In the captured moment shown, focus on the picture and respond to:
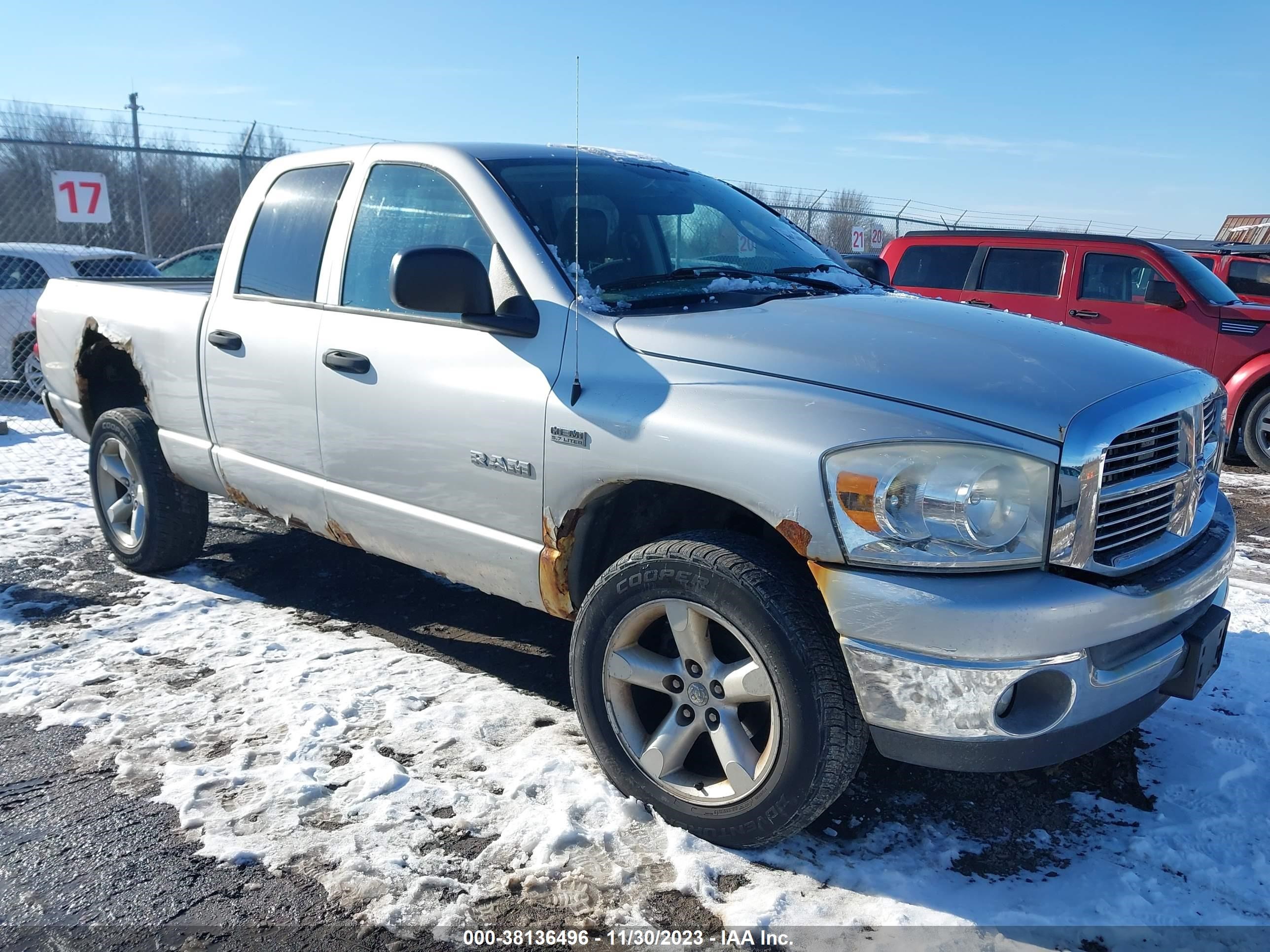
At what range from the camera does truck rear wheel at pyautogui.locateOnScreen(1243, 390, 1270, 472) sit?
8266mm

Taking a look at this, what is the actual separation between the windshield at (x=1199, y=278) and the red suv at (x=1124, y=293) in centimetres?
1

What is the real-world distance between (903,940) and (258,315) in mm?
3194

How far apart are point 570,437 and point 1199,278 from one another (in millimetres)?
8015

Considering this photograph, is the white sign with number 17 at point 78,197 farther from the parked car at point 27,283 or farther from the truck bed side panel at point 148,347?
the truck bed side panel at point 148,347

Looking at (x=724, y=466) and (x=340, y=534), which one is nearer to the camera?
(x=724, y=466)

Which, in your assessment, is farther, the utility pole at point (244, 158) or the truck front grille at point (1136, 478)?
the utility pole at point (244, 158)

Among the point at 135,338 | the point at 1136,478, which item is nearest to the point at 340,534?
the point at 135,338

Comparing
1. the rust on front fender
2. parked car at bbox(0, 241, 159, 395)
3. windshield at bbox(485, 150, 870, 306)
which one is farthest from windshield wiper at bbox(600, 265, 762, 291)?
parked car at bbox(0, 241, 159, 395)

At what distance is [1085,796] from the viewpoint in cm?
300

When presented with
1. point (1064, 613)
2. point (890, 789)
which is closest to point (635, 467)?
point (1064, 613)

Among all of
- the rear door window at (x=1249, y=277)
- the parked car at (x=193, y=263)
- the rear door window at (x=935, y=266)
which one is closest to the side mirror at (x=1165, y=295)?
the rear door window at (x=935, y=266)

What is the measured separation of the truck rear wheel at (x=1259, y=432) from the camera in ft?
27.1

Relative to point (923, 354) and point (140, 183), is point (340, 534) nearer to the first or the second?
point (923, 354)

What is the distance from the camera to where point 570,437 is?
9.31 feet
